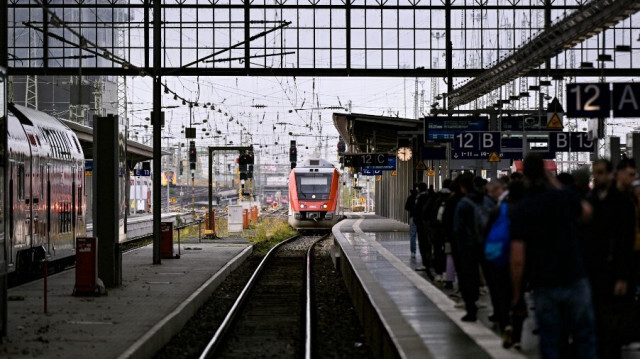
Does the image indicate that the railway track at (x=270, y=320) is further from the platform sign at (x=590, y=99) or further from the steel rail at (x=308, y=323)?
the platform sign at (x=590, y=99)

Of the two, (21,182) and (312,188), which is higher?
(21,182)

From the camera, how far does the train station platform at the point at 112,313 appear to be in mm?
12148

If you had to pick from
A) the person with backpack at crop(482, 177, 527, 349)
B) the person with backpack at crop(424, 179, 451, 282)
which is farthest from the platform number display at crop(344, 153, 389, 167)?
the person with backpack at crop(482, 177, 527, 349)

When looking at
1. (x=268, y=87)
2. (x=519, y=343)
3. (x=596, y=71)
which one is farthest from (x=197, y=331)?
(x=268, y=87)

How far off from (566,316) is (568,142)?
2396 cm

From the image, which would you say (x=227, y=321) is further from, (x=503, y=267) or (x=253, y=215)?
(x=253, y=215)

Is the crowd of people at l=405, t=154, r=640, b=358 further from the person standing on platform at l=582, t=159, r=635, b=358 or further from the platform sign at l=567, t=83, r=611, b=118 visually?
the platform sign at l=567, t=83, r=611, b=118

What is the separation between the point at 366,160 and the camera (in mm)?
54000

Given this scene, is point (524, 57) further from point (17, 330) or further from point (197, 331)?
point (17, 330)

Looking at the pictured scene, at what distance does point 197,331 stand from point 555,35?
39.1 ft

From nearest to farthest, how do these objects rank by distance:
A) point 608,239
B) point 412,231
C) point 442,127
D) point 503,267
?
point 608,239
point 503,267
point 412,231
point 442,127

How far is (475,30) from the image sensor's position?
40094mm

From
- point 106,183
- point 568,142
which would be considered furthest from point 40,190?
point 568,142

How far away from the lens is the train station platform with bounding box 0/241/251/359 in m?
12.1
